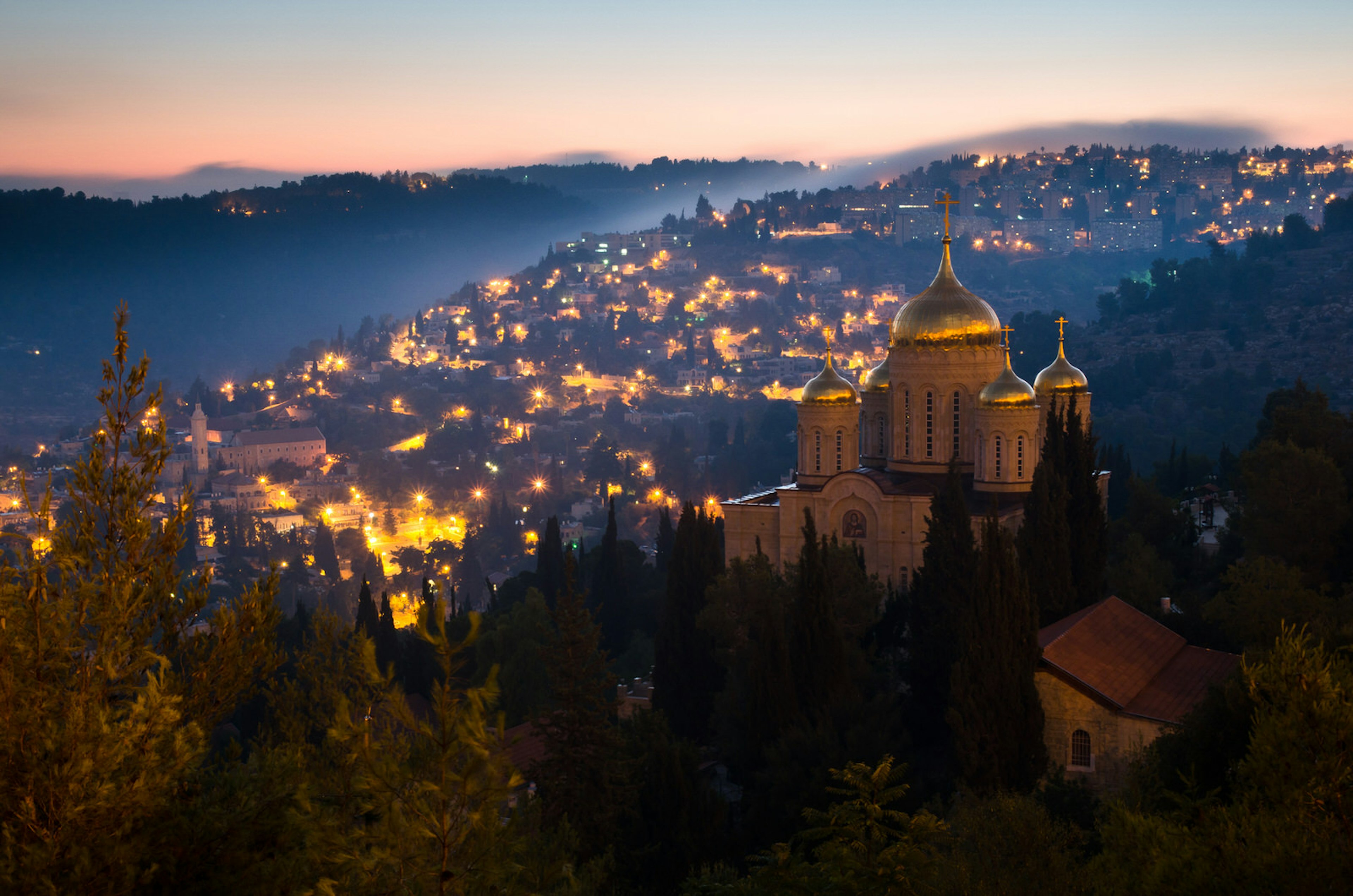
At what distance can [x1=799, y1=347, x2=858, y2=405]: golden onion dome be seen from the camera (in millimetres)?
35219

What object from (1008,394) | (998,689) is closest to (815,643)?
(998,689)

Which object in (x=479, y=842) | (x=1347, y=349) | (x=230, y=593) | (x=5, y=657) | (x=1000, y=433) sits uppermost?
(x=5, y=657)

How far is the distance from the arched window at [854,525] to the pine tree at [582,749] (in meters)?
12.5

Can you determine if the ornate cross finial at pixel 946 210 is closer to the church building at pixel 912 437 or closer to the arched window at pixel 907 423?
the church building at pixel 912 437

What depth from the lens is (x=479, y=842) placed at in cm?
877

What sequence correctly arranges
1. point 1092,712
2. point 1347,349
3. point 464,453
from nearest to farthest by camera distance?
point 1092,712 < point 1347,349 < point 464,453

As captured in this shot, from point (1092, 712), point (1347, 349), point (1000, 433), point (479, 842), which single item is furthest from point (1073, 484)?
point (1347, 349)

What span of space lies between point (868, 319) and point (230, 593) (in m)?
88.5

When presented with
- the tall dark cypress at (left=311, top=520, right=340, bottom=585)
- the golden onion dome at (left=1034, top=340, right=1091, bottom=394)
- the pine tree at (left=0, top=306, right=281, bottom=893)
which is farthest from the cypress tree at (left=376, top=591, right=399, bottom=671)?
the tall dark cypress at (left=311, top=520, right=340, bottom=585)

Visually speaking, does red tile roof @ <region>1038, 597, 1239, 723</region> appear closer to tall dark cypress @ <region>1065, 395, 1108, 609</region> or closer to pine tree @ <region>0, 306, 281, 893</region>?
tall dark cypress @ <region>1065, 395, 1108, 609</region>

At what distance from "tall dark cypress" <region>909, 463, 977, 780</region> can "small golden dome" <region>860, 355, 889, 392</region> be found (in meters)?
9.55

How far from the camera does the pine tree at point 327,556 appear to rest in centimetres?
8738

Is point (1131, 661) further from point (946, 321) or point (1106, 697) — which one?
point (946, 321)

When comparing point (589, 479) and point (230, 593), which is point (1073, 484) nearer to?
point (230, 593)
